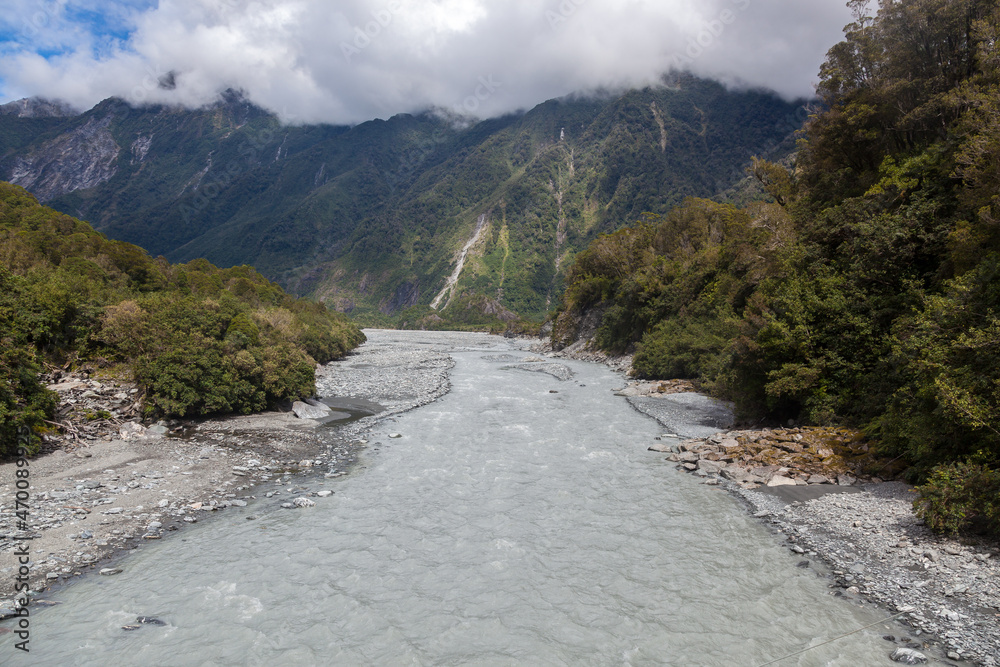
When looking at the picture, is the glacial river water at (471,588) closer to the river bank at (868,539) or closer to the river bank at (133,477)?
the river bank at (868,539)

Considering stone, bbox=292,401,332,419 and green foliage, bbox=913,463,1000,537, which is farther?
stone, bbox=292,401,332,419

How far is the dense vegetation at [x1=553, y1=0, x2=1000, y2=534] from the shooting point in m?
13.4

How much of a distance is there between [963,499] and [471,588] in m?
12.8

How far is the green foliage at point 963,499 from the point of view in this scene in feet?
37.6

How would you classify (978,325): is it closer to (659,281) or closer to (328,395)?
(328,395)

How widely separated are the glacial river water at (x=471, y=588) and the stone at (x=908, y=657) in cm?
24

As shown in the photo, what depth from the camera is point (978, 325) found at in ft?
45.9

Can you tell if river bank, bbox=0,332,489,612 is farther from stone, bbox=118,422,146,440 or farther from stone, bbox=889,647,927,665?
stone, bbox=889,647,927,665

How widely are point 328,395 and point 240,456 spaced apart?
18.3 metres

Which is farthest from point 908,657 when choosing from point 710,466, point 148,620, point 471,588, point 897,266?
point 897,266

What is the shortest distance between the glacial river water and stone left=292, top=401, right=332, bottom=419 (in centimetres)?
1318

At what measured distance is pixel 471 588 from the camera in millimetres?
11602

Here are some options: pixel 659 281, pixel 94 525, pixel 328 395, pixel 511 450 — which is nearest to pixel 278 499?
pixel 94 525

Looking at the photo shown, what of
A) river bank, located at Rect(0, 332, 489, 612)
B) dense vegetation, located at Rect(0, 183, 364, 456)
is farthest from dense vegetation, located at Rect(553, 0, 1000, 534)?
dense vegetation, located at Rect(0, 183, 364, 456)
